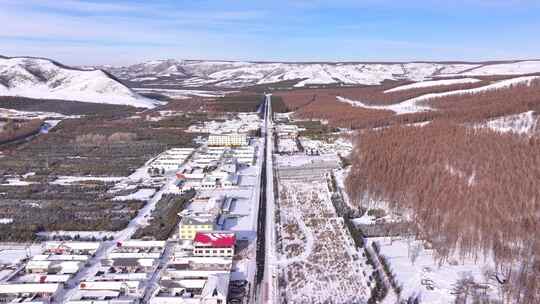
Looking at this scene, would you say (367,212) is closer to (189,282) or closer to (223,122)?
(189,282)

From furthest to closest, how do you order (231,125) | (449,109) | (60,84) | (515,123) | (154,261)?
(60,84)
(231,125)
(449,109)
(515,123)
(154,261)

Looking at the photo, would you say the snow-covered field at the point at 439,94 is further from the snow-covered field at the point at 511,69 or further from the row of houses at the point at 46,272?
the snow-covered field at the point at 511,69

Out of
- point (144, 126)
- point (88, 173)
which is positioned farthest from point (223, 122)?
point (88, 173)

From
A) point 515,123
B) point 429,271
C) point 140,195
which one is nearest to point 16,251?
point 140,195

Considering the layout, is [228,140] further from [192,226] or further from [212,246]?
[212,246]

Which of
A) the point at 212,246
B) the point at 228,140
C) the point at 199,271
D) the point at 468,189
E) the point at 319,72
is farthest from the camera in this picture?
the point at 319,72

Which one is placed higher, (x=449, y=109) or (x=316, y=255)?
(x=449, y=109)
